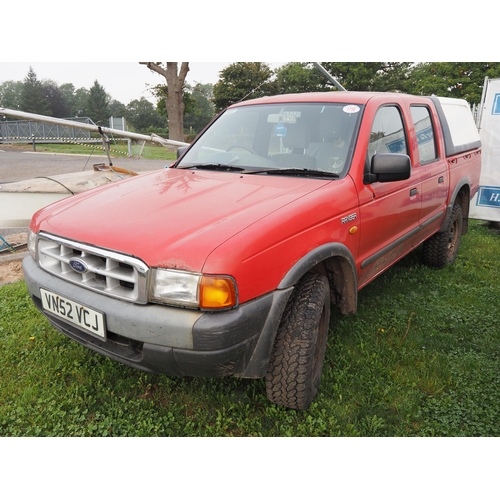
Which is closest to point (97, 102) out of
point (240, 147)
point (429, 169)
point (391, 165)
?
point (240, 147)

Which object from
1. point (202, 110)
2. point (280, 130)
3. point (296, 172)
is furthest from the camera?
point (202, 110)

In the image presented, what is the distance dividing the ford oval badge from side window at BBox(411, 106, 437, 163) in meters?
3.00

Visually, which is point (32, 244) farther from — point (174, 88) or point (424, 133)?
point (174, 88)

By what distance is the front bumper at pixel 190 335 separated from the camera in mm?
1855

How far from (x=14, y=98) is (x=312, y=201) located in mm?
67098

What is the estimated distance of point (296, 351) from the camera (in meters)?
2.20

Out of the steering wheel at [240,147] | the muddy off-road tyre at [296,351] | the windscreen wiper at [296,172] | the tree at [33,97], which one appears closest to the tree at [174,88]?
the steering wheel at [240,147]

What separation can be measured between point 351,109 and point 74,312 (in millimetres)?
2322

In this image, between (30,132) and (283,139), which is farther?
(30,132)

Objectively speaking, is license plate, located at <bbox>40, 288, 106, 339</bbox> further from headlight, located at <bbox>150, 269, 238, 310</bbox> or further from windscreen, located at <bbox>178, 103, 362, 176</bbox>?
windscreen, located at <bbox>178, 103, 362, 176</bbox>

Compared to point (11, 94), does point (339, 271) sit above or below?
below

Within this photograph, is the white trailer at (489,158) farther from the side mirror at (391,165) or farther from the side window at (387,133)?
the side mirror at (391,165)

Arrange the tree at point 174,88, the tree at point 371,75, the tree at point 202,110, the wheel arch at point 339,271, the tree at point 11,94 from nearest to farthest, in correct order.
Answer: the wheel arch at point 339,271 → the tree at point 174,88 → the tree at point 371,75 → the tree at point 202,110 → the tree at point 11,94

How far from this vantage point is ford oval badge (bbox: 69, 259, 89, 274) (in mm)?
2148
